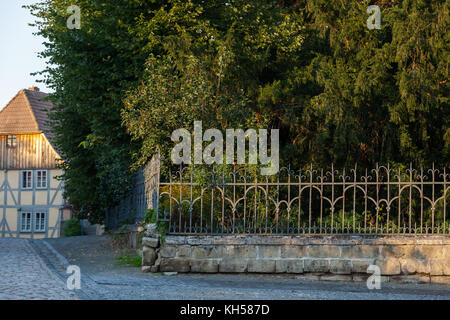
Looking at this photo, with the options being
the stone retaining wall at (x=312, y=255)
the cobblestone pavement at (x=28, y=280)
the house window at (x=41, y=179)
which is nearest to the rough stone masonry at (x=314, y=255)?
the stone retaining wall at (x=312, y=255)

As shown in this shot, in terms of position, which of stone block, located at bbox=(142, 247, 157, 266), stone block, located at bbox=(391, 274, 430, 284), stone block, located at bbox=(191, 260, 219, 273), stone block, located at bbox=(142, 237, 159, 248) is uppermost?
stone block, located at bbox=(142, 237, 159, 248)

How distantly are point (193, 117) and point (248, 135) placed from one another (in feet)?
3.90

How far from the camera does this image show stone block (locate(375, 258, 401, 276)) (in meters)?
10.1

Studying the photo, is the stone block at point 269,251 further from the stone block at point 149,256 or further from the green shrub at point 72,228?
the green shrub at point 72,228

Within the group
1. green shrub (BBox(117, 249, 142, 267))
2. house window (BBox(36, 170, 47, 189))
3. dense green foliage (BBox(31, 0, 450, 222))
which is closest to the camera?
green shrub (BBox(117, 249, 142, 267))

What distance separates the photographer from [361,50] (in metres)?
13.7

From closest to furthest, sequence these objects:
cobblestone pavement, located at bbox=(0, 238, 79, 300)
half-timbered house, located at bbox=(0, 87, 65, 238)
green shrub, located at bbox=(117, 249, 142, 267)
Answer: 1. cobblestone pavement, located at bbox=(0, 238, 79, 300)
2. green shrub, located at bbox=(117, 249, 142, 267)
3. half-timbered house, located at bbox=(0, 87, 65, 238)

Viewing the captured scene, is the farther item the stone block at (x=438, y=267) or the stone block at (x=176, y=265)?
the stone block at (x=176, y=265)

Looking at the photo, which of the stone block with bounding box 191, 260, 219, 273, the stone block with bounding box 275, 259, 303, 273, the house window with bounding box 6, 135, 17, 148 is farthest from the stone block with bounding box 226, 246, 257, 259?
the house window with bounding box 6, 135, 17, 148

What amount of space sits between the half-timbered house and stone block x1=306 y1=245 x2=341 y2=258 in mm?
24441

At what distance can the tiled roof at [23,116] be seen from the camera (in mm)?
33906

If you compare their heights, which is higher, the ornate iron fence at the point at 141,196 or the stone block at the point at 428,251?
the ornate iron fence at the point at 141,196

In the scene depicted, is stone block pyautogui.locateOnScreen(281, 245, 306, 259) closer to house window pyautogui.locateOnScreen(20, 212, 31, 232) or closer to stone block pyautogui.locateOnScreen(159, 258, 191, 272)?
stone block pyautogui.locateOnScreen(159, 258, 191, 272)

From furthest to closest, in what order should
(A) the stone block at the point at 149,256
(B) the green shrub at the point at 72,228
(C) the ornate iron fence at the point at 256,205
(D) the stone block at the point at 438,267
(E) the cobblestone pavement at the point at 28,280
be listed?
(B) the green shrub at the point at 72,228 → (A) the stone block at the point at 149,256 → (C) the ornate iron fence at the point at 256,205 → (D) the stone block at the point at 438,267 → (E) the cobblestone pavement at the point at 28,280
